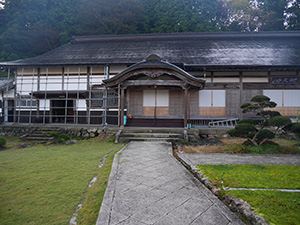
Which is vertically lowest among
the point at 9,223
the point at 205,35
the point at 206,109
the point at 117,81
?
the point at 9,223

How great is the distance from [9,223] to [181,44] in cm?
1563

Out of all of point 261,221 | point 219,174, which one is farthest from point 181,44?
point 261,221

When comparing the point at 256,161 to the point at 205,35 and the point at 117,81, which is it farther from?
the point at 205,35

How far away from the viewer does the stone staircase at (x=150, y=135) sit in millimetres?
8342

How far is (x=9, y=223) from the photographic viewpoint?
7.64ft

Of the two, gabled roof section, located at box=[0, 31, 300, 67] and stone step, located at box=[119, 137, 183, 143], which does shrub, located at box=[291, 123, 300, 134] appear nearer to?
stone step, located at box=[119, 137, 183, 143]

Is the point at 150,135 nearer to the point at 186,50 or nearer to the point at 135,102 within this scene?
the point at 135,102

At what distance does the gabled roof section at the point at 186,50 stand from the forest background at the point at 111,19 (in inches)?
347

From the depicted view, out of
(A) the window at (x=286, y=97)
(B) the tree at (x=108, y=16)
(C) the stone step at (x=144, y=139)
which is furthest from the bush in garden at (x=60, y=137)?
(B) the tree at (x=108, y=16)

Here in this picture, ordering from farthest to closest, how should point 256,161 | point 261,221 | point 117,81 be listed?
point 117,81 → point 256,161 → point 261,221

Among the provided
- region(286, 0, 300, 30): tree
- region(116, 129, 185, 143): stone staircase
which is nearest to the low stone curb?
region(116, 129, 185, 143): stone staircase

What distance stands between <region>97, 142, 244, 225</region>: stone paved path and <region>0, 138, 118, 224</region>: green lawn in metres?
0.68

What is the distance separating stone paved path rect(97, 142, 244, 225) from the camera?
2.25 meters

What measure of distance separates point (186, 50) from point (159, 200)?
12903 millimetres
